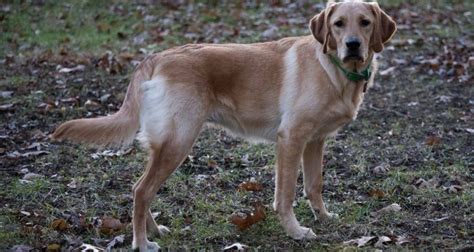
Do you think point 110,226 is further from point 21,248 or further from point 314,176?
point 314,176

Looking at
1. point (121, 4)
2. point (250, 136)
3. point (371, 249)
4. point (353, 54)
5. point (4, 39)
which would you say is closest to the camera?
point (371, 249)

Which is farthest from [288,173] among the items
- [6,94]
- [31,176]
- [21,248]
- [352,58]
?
[6,94]

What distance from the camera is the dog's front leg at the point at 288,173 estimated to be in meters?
4.70

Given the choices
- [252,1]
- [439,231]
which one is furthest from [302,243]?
[252,1]

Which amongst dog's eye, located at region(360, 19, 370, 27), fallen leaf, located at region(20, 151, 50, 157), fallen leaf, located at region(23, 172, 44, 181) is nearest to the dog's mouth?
dog's eye, located at region(360, 19, 370, 27)

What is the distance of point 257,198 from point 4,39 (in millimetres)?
7473

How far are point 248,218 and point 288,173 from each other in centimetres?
42

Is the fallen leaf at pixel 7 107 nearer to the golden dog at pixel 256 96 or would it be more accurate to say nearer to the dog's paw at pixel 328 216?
the golden dog at pixel 256 96

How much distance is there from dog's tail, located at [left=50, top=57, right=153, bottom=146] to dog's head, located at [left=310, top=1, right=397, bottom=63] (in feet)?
→ 4.00

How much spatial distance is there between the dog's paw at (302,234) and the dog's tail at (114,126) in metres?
1.26

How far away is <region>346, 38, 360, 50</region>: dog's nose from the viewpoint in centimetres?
456

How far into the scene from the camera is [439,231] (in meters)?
4.59

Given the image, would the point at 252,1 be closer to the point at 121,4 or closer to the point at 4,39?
the point at 121,4

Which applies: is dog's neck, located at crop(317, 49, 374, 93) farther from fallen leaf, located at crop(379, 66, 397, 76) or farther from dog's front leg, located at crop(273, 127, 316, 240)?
fallen leaf, located at crop(379, 66, 397, 76)
